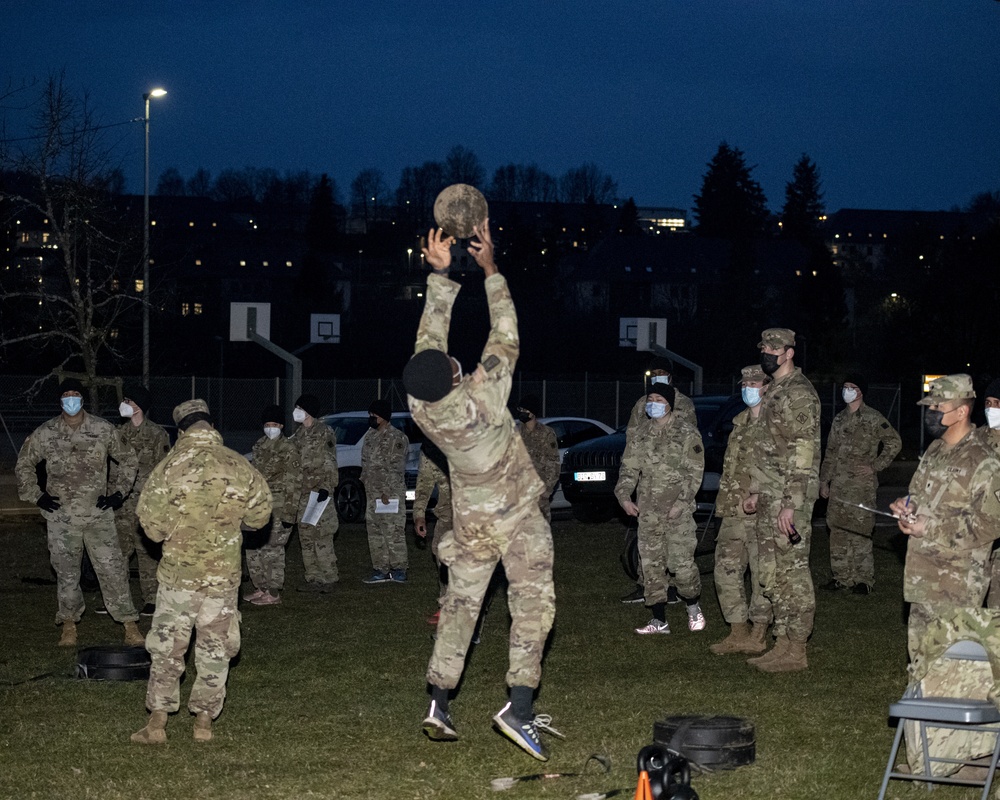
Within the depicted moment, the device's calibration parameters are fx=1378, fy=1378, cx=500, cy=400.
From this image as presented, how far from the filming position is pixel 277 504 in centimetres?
1369

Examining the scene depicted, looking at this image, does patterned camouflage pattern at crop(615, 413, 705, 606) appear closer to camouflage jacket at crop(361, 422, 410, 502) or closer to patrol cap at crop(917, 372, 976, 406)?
patrol cap at crop(917, 372, 976, 406)

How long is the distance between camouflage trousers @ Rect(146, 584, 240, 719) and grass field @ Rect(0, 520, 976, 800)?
0.88 ft

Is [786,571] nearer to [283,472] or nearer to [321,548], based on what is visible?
[283,472]

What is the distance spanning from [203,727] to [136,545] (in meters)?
5.24

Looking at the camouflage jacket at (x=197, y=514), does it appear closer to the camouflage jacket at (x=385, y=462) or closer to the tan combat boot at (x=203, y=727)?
the tan combat boot at (x=203, y=727)

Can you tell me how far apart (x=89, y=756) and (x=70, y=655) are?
10.8ft

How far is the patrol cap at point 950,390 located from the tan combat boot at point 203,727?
4385 mm

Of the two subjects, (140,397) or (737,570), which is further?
(140,397)

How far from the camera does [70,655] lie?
10750mm

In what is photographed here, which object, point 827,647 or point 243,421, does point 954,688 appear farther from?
point 243,421

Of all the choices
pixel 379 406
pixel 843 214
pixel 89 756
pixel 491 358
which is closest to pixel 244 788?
pixel 89 756

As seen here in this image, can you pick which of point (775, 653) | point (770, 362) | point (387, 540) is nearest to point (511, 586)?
point (775, 653)

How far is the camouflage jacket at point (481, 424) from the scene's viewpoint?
22.7 ft

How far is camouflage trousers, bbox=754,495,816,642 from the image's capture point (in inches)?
384
